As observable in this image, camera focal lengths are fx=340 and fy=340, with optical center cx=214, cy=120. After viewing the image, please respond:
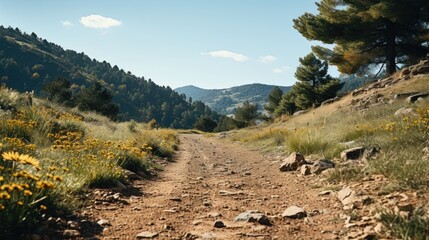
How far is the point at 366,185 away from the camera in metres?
4.62

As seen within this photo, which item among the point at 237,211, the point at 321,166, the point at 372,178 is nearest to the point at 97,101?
the point at 321,166

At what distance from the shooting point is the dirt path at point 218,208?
11.3ft

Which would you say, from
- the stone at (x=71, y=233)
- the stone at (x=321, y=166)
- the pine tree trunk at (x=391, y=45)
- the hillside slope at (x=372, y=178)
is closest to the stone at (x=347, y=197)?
the hillside slope at (x=372, y=178)

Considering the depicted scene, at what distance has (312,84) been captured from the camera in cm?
4794

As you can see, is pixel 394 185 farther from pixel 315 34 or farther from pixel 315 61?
pixel 315 61

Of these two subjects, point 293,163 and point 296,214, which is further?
point 293,163

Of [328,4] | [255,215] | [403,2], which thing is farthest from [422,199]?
[328,4]

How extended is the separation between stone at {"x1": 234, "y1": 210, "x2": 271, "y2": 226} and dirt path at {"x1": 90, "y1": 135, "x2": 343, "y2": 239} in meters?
0.09

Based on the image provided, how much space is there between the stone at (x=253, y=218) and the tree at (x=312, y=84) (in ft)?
135

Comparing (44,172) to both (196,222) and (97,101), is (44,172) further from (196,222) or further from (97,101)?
(97,101)

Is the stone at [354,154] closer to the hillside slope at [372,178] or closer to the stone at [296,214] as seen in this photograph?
the hillside slope at [372,178]

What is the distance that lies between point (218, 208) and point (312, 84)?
1808 inches

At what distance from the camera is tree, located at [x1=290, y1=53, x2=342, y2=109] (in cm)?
4325

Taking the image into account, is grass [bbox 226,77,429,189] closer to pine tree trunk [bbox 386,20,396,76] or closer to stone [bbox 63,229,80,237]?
stone [bbox 63,229,80,237]
